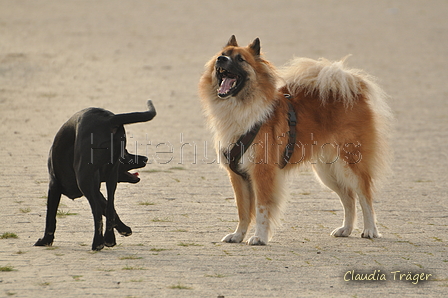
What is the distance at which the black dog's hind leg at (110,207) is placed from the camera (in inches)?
206

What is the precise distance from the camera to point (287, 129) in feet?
20.4

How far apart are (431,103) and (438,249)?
31.7 feet

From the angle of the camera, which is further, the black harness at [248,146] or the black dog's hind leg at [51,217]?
the black harness at [248,146]

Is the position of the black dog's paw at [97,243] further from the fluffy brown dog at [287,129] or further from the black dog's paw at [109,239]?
the fluffy brown dog at [287,129]


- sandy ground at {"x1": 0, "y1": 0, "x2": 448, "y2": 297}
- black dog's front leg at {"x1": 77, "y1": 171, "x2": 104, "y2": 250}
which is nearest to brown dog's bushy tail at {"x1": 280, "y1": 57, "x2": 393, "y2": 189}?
sandy ground at {"x1": 0, "y1": 0, "x2": 448, "y2": 297}

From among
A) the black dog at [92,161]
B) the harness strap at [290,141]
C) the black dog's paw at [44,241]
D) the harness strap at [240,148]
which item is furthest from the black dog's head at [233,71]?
the black dog's paw at [44,241]

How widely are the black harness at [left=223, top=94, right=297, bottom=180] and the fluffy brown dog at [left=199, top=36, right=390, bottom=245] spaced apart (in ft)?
0.03

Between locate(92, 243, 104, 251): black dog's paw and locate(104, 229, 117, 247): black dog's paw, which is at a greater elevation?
locate(104, 229, 117, 247): black dog's paw

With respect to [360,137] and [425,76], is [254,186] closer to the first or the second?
[360,137]

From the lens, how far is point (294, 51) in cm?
1970

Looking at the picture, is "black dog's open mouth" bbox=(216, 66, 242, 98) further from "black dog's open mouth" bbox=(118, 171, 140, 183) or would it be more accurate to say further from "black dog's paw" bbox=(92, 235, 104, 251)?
"black dog's paw" bbox=(92, 235, 104, 251)

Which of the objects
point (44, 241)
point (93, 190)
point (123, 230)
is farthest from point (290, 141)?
point (44, 241)

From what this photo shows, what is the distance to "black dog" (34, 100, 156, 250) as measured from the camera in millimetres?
5121

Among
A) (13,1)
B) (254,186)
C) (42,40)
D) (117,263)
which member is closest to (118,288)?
(117,263)
